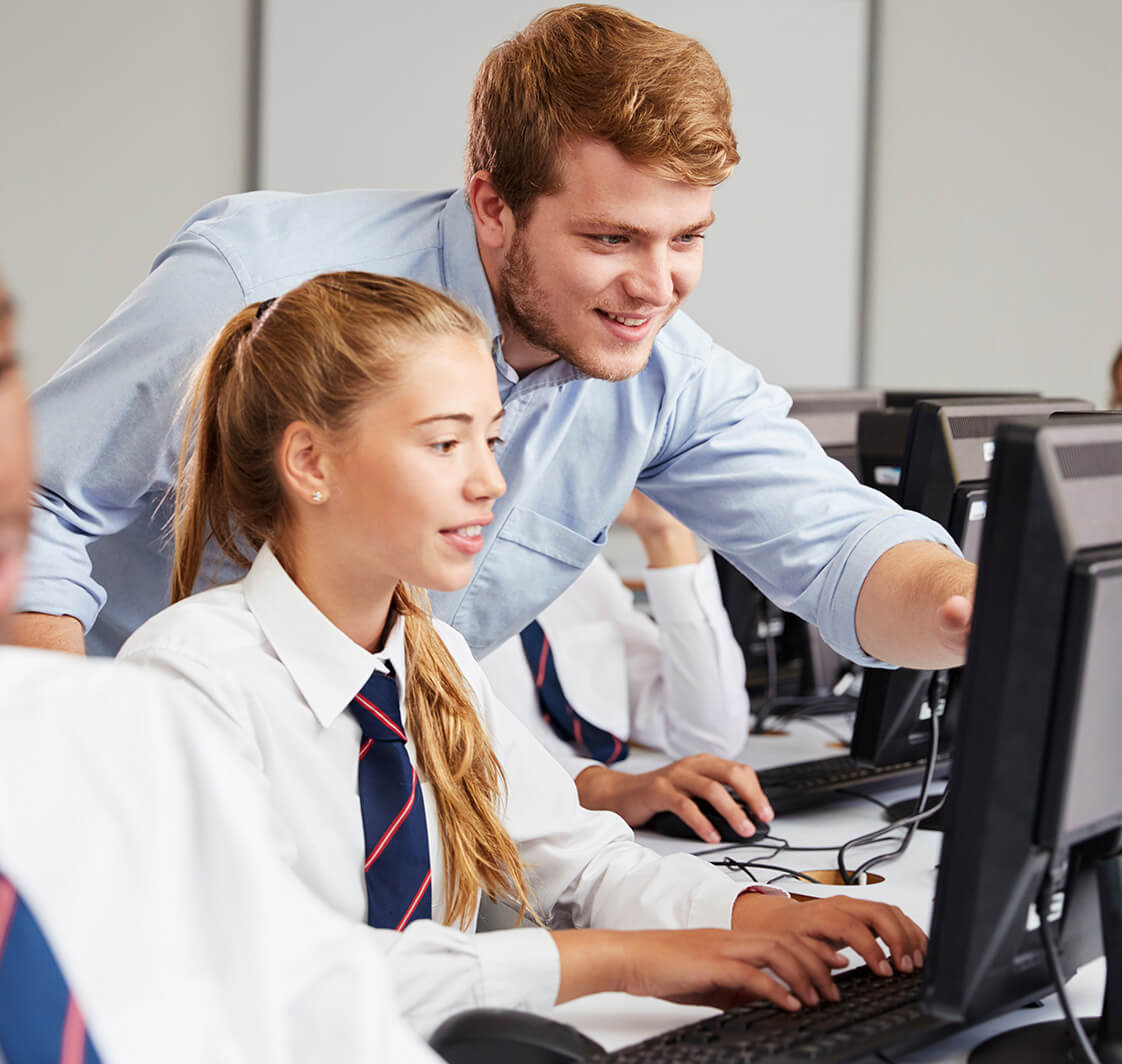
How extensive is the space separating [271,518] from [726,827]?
59 centimetres

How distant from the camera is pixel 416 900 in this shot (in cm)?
100

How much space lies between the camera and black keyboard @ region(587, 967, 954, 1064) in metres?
0.79

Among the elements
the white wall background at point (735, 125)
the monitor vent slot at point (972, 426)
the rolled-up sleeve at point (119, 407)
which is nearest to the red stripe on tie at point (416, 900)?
the rolled-up sleeve at point (119, 407)

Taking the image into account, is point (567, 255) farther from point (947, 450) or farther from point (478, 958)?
point (478, 958)

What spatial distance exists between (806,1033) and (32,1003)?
0.48 meters

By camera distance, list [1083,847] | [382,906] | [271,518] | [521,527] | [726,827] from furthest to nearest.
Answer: [521,527] < [726,827] < [271,518] < [382,906] < [1083,847]

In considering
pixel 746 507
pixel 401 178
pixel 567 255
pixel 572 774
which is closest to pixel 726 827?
pixel 572 774

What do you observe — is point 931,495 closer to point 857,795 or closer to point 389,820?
point 857,795

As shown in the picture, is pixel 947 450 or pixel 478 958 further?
pixel 947 450

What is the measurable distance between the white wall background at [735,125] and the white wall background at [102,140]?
14 centimetres

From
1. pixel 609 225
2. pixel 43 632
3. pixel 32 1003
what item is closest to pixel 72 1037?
pixel 32 1003

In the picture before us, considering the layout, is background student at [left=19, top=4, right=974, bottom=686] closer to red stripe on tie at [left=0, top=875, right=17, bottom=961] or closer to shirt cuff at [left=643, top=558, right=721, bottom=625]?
shirt cuff at [left=643, top=558, right=721, bottom=625]

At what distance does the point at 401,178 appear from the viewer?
3.58 meters

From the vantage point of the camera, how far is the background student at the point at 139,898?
55 centimetres
